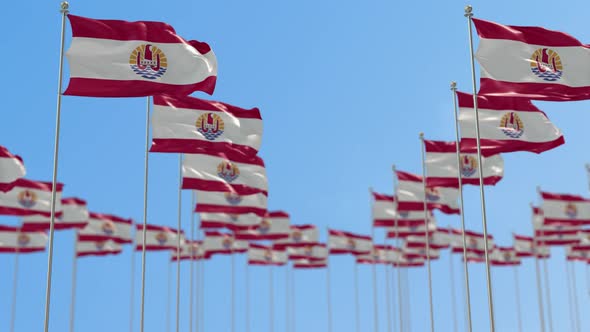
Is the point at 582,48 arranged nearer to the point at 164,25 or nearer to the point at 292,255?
the point at 164,25

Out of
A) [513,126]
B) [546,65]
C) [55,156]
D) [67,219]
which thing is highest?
[546,65]

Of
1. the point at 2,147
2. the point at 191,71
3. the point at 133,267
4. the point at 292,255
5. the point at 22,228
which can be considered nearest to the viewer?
the point at 191,71

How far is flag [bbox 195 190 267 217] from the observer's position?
30.1 metres

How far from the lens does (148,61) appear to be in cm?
1877

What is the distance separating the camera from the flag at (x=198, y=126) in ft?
73.9

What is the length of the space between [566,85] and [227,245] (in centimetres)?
3113

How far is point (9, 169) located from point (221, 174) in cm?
681

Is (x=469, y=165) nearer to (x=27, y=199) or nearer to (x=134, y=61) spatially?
(x=134, y=61)

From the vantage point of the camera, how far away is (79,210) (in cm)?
4069

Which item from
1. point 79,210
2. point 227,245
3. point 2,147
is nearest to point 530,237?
point 227,245

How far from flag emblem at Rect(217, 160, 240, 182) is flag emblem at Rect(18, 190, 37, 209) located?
392 inches

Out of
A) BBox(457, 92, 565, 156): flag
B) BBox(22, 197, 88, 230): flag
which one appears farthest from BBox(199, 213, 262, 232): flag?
BBox(457, 92, 565, 156): flag

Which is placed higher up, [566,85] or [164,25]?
[164,25]

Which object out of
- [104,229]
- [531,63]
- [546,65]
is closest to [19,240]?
[104,229]
